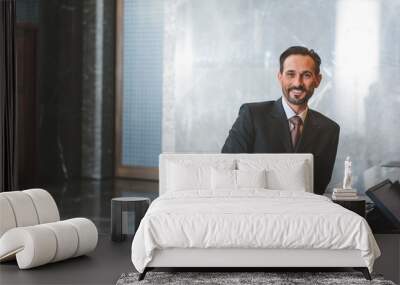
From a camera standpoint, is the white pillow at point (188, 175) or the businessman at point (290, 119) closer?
the white pillow at point (188, 175)

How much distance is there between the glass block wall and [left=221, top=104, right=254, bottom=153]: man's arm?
2366 millimetres

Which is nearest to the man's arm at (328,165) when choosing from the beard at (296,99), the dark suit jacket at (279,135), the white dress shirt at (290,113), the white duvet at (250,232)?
the dark suit jacket at (279,135)

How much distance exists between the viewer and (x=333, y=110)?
355 inches

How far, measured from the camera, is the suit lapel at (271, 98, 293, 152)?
9.12 m

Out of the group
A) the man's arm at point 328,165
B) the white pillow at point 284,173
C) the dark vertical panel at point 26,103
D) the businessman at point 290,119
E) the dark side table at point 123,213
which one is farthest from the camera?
the dark vertical panel at point 26,103

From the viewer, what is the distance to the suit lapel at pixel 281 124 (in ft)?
29.9

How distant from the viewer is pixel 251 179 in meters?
6.91

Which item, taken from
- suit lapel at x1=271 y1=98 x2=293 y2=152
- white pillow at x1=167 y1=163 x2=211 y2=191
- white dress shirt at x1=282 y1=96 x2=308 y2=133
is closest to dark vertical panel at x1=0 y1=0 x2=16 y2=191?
white pillow at x1=167 y1=163 x2=211 y2=191

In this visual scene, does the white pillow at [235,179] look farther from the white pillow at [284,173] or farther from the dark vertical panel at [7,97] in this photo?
the dark vertical panel at [7,97]

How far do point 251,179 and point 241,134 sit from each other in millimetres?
2371

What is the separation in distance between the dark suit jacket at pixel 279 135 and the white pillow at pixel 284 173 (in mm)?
1694

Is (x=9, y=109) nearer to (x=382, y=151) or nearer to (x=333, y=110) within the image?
(x=333, y=110)

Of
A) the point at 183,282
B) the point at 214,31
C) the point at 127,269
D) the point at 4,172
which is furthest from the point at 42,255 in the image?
the point at 214,31

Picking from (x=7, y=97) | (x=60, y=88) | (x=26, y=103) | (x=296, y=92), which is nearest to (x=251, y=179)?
(x=296, y=92)
